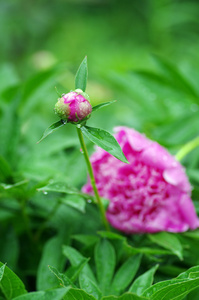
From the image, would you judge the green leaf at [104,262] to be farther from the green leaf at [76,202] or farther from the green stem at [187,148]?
the green stem at [187,148]


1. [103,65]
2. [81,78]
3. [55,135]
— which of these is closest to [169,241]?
[81,78]

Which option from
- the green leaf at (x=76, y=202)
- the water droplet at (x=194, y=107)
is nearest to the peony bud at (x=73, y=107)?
the green leaf at (x=76, y=202)

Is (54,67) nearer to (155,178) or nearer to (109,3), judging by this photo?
(155,178)

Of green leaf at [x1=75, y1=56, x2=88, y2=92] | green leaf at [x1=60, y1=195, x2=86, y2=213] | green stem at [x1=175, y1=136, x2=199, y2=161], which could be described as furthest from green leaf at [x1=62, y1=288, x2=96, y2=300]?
green stem at [x1=175, y1=136, x2=199, y2=161]

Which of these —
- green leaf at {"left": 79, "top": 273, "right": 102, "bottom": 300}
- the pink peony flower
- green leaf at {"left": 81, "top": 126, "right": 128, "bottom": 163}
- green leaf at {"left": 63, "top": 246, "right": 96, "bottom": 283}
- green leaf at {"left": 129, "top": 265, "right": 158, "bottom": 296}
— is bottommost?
green leaf at {"left": 129, "top": 265, "right": 158, "bottom": 296}

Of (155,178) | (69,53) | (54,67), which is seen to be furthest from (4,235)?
(69,53)

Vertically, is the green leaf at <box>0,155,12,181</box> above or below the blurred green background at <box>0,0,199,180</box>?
below

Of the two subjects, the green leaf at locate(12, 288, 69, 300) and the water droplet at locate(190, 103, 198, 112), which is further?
the water droplet at locate(190, 103, 198, 112)

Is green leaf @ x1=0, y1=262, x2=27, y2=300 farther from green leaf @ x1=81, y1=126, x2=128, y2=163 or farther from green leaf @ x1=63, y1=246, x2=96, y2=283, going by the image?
green leaf @ x1=81, y1=126, x2=128, y2=163
